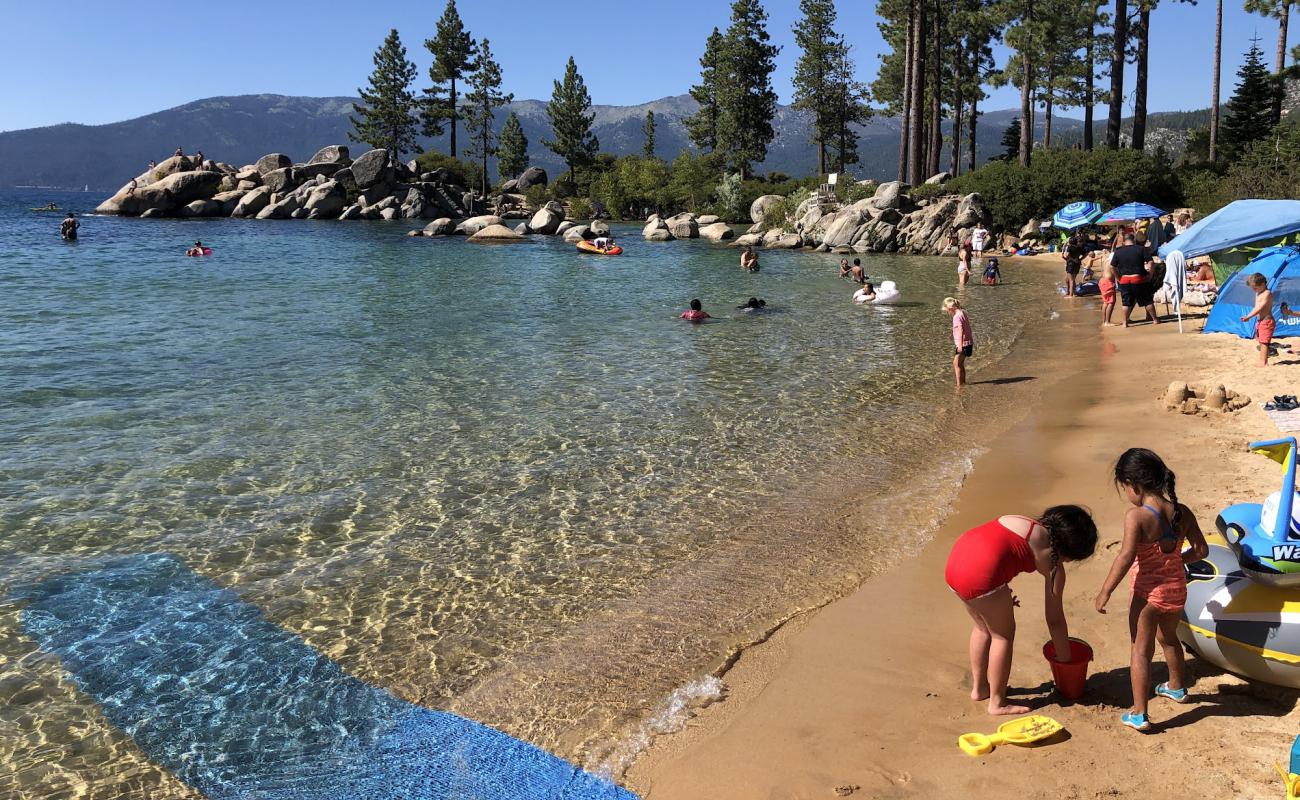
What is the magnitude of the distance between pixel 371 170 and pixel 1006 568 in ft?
257

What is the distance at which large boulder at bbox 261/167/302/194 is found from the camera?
72.7 m

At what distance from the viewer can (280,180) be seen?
73125mm

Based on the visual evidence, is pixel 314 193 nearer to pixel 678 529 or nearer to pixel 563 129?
pixel 563 129

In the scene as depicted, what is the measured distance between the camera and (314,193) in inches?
2788

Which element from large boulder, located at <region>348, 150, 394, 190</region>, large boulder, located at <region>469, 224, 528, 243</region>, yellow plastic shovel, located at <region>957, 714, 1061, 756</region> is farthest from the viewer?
large boulder, located at <region>348, 150, 394, 190</region>

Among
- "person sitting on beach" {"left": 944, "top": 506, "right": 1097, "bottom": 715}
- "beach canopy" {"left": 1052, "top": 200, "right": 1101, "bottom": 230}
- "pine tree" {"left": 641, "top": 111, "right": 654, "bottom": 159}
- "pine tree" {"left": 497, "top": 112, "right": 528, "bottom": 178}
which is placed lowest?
"person sitting on beach" {"left": 944, "top": 506, "right": 1097, "bottom": 715}

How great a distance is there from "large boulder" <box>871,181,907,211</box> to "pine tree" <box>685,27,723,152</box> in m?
35.7

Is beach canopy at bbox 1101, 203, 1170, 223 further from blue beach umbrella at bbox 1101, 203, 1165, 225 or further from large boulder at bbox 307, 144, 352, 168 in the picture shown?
large boulder at bbox 307, 144, 352, 168

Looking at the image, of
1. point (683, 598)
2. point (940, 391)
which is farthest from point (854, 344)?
point (683, 598)

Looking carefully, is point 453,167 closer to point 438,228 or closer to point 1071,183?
point 438,228

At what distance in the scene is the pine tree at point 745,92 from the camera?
76125mm

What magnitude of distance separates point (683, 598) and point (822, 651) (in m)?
1.39

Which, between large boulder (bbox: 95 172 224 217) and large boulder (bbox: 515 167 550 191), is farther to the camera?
large boulder (bbox: 515 167 550 191)

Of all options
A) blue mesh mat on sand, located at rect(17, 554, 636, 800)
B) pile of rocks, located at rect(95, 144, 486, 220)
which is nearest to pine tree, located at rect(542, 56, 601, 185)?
pile of rocks, located at rect(95, 144, 486, 220)
